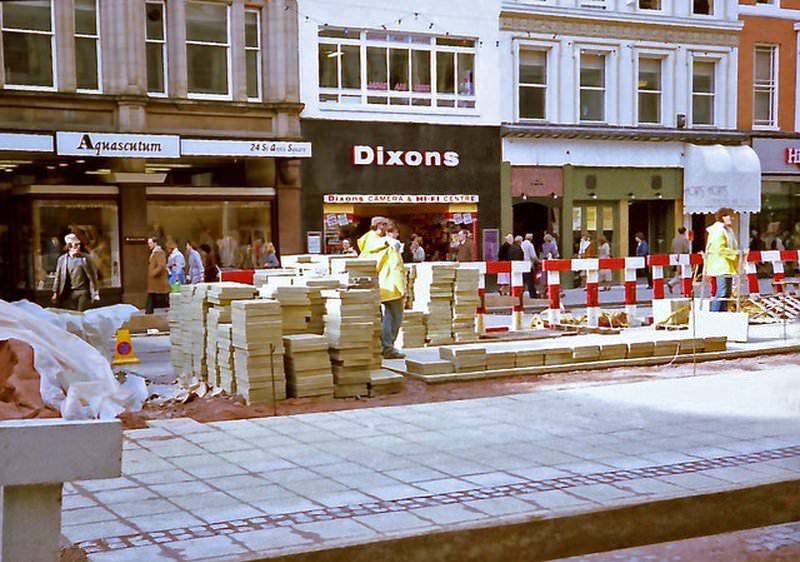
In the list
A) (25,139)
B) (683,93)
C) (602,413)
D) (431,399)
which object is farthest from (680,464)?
(683,93)

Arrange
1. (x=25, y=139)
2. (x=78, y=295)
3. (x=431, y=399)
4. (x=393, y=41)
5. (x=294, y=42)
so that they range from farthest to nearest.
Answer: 1. (x=393, y=41)
2. (x=294, y=42)
3. (x=25, y=139)
4. (x=78, y=295)
5. (x=431, y=399)

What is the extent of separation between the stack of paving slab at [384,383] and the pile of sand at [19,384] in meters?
3.46

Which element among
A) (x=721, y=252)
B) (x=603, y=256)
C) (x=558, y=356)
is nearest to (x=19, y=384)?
(x=558, y=356)

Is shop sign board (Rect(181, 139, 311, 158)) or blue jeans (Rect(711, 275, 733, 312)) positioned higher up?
shop sign board (Rect(181, 139, 311, 158))

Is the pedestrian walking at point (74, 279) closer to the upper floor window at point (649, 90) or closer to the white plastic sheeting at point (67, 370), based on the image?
the white plastic sheeting at point (67, 370)

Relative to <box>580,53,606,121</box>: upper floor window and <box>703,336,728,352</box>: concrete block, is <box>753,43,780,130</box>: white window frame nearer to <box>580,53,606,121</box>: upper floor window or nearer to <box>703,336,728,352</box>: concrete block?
<box>580,53,606,121</box>: upper floor window

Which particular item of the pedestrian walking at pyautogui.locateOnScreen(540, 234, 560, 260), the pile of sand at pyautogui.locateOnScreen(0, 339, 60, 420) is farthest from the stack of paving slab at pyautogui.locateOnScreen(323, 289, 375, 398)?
the pedestrian walking at pyautogui.locateOnScreen(540, 234, 560, 260)

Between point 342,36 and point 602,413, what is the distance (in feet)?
66.5

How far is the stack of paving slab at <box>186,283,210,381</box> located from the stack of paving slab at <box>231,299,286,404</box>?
4.56 ft

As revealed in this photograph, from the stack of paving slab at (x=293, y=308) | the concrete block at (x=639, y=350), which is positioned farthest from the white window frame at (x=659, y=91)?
the stack of paving slab at (x=293, y=308)

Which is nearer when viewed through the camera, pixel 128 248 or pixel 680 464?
pixel 680 464

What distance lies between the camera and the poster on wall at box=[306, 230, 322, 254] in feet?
88.3

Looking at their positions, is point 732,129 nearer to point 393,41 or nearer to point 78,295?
point 393,41

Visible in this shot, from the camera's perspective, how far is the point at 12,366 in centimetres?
877
